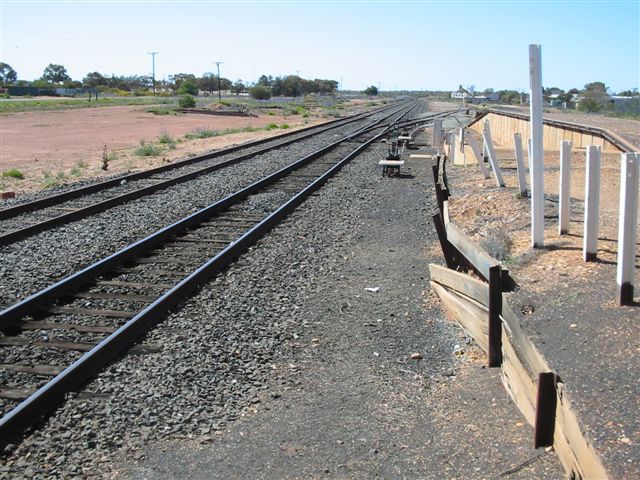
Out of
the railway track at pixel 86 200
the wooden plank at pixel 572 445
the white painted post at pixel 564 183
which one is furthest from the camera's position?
the railway track at pixel 86 200

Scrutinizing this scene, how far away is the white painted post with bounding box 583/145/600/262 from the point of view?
7234 millimetres

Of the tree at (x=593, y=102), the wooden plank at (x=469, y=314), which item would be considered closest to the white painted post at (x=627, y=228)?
the wooden plank at (x=469, y=314)

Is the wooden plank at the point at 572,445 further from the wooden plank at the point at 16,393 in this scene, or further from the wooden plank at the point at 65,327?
the wooden plank at the point at 65,327

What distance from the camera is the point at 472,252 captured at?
25.1ft

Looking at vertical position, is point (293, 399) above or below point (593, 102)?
below

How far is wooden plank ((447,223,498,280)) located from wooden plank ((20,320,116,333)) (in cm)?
357

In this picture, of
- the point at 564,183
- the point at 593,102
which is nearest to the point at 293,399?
the point at 564,183

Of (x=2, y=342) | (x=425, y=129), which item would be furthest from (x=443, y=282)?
(x=425, y=129)

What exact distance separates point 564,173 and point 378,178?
11.5 m

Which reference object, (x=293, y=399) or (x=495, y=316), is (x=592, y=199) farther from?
(x=293, y=399)

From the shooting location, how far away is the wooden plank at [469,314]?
259 inches

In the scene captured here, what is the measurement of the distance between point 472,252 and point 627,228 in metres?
1.74

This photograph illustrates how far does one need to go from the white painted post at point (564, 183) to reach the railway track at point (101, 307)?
14.1 ft

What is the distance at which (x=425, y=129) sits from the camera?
48094 millimetres
